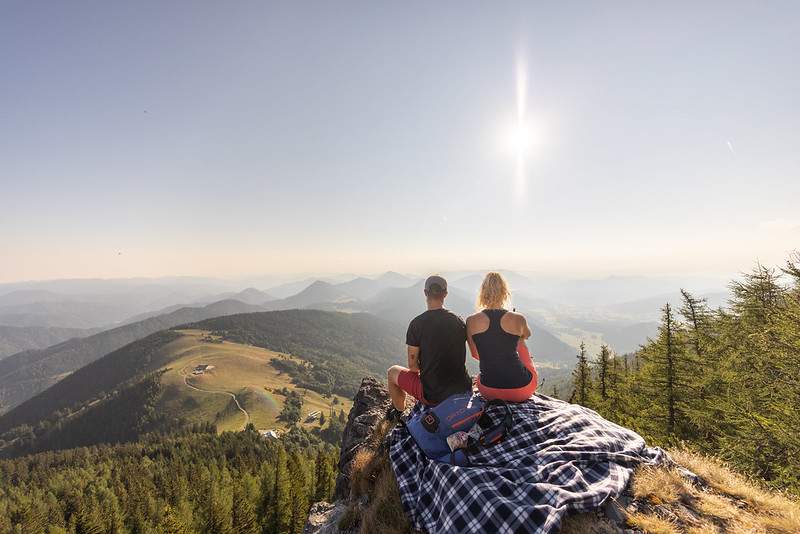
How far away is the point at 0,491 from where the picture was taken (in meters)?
102

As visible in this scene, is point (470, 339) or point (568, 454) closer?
point (568, 454)

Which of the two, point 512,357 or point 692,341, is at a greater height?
point 512,357

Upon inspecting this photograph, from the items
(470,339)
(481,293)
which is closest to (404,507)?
(470,339)

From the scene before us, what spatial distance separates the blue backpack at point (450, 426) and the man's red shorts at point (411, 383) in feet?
3.67

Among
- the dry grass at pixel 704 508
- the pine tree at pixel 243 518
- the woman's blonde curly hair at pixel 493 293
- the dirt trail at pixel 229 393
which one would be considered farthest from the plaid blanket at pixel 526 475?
the dirt trail at pixel 229 393

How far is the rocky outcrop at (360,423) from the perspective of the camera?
9.70 m

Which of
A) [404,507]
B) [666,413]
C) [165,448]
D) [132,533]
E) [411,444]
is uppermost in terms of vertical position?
[411,444]

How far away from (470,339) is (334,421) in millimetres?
168355

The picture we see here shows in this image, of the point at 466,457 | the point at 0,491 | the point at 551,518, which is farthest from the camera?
the point at 0,491

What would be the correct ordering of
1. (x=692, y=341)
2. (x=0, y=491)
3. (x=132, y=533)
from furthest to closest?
(x=0, y=491)
(x=132, y=533)
(x=692, y=341)

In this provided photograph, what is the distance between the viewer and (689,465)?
590 centimetres

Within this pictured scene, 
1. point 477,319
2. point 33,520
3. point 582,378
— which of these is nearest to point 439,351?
point 477,319

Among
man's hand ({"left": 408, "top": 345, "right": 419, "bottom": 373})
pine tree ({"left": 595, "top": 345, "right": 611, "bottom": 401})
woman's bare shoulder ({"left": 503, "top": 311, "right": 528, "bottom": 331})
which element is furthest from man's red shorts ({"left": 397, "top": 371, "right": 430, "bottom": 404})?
pine tree ({"left": 595, "top": 345, "right": 611, "bottom": 401})

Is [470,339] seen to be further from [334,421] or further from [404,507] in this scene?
[334,421]
